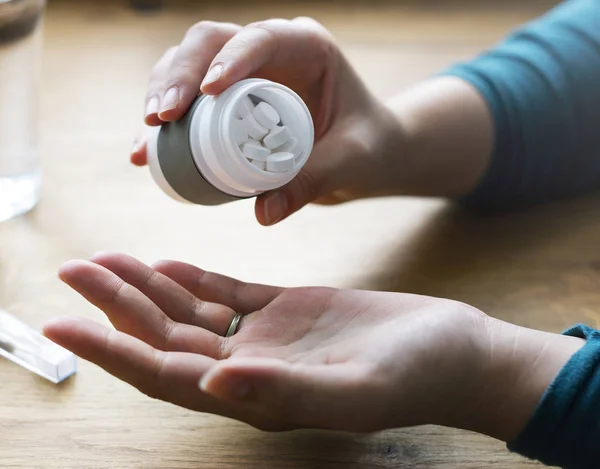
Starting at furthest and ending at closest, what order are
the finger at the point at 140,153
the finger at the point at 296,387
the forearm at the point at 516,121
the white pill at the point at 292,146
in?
the forearm at the point at 516,121 → the finger at the point at 140,153 → the white pill at the point at 292,146 → the finger at the point at 296,387

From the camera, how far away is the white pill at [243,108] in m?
0.59

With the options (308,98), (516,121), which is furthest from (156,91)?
(516,121)

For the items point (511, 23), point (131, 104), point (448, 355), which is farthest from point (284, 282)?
point (511, 23)

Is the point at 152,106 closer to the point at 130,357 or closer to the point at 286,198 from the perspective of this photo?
the point at 286,198

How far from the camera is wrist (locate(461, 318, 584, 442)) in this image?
578 millimetres

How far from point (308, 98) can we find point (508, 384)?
34cm

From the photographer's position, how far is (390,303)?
0.61 meters

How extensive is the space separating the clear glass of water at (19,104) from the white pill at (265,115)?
311 millimetres

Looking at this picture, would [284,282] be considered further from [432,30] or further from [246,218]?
[432,30]

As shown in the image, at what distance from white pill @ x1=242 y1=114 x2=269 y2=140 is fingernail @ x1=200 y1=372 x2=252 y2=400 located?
178 millimetres

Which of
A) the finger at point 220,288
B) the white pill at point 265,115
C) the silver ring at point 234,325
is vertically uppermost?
the white pill at point 265,115

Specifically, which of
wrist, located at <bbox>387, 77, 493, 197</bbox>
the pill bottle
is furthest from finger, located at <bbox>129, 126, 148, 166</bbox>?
wrist, located at <bbox>387, 77, 493, 197</bbox>

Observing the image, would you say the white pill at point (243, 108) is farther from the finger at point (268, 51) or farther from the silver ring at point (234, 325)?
the silver ring at point (234, 325)

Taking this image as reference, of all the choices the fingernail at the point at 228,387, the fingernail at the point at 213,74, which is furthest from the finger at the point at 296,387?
the fingernail at the point at 213,74
